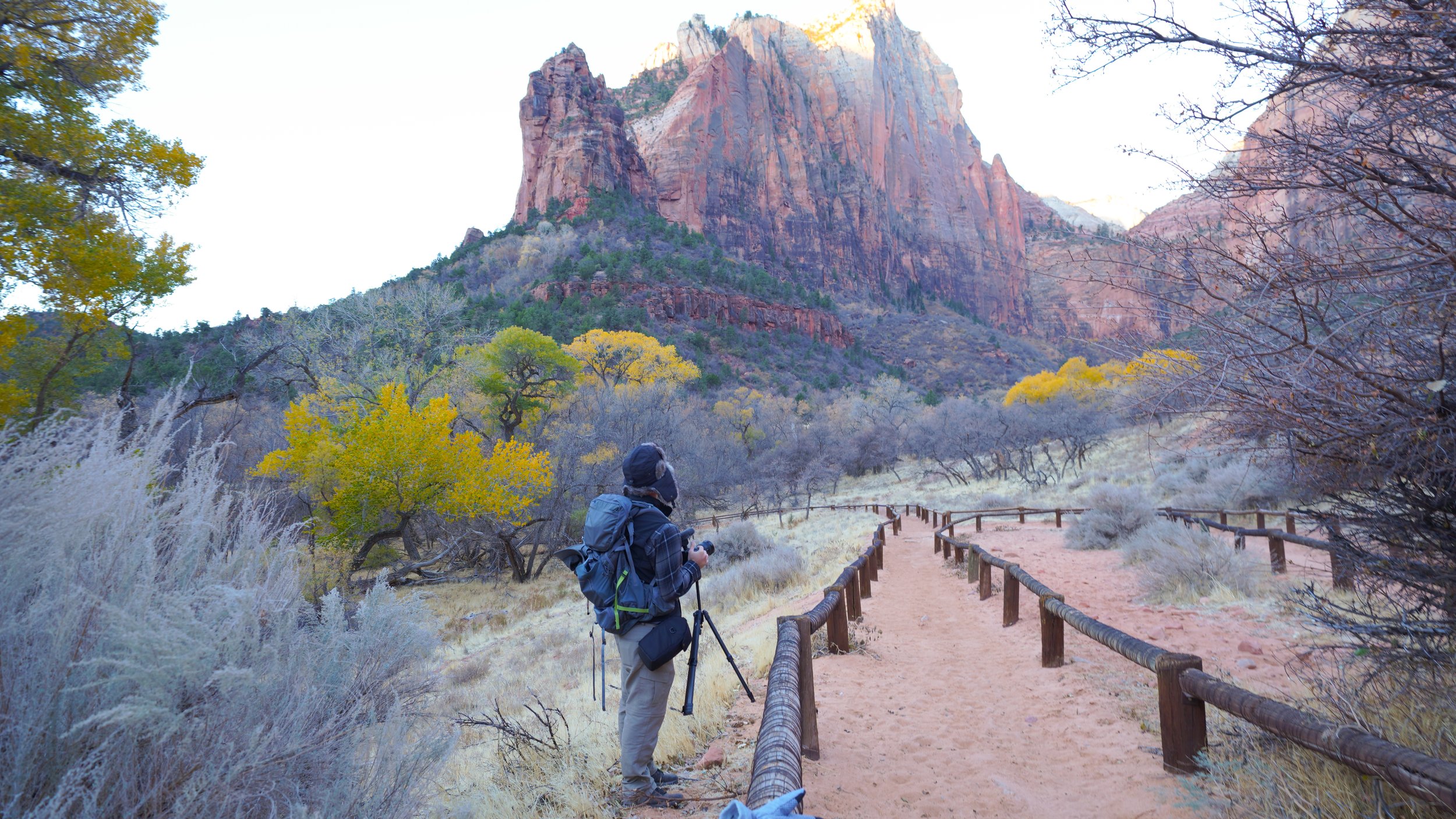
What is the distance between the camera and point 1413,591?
3035 mm

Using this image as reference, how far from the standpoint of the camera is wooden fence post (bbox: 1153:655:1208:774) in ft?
10.8

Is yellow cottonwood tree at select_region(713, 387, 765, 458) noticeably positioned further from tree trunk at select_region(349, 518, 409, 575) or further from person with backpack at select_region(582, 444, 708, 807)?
person with backpack at select_region(582, 444, 708, 807)

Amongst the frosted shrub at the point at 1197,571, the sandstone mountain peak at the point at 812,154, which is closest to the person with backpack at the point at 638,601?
the frosted shrub at the point at 1197,571

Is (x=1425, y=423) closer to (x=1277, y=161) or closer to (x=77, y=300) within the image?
(x=1277, y=161)

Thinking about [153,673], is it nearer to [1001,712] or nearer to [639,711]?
[639,711]

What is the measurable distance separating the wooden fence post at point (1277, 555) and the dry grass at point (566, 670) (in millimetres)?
5432

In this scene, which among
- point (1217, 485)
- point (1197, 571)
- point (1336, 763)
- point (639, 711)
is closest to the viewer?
point (1336, 763)

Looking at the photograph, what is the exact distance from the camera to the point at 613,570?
336cm

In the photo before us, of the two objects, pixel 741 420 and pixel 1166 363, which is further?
pixel 741 420

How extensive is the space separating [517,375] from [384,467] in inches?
430

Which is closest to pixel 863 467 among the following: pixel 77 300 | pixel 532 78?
pixel 77 300

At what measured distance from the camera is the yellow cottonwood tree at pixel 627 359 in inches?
1480

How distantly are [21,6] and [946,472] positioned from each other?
3216cm

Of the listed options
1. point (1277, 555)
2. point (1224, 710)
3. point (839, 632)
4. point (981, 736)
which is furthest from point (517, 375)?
point (1224, 710)
